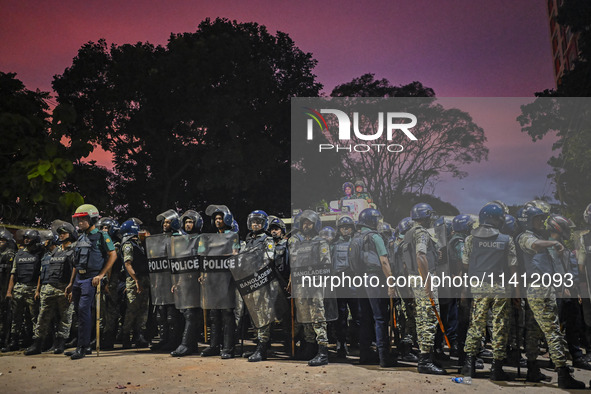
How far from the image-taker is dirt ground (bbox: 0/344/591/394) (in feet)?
21.0

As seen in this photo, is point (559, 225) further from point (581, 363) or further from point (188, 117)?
point (188, 117)

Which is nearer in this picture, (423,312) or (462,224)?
(423,312)

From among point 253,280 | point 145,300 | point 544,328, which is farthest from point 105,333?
point 544,328

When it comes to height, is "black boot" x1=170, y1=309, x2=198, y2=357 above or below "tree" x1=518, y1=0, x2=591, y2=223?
below

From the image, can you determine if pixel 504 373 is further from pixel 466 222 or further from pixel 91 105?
pixel 91 105

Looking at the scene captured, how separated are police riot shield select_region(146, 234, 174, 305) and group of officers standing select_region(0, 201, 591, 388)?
0.02 metres

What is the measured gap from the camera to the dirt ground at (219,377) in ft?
21.0

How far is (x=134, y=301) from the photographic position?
9.62 meters

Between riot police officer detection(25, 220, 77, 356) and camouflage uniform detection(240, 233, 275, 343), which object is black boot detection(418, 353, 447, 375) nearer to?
camouflage uniform detection(240, 233, 275, 343)

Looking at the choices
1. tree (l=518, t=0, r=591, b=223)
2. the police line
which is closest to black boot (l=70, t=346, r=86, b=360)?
the police line

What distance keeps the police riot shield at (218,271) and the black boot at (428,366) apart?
3.09 m

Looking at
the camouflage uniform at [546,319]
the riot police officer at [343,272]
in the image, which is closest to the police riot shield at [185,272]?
the riot police officer at [343,272]

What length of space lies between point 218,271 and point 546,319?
15.9 ft

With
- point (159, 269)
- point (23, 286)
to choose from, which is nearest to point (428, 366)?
point (159, 269)
